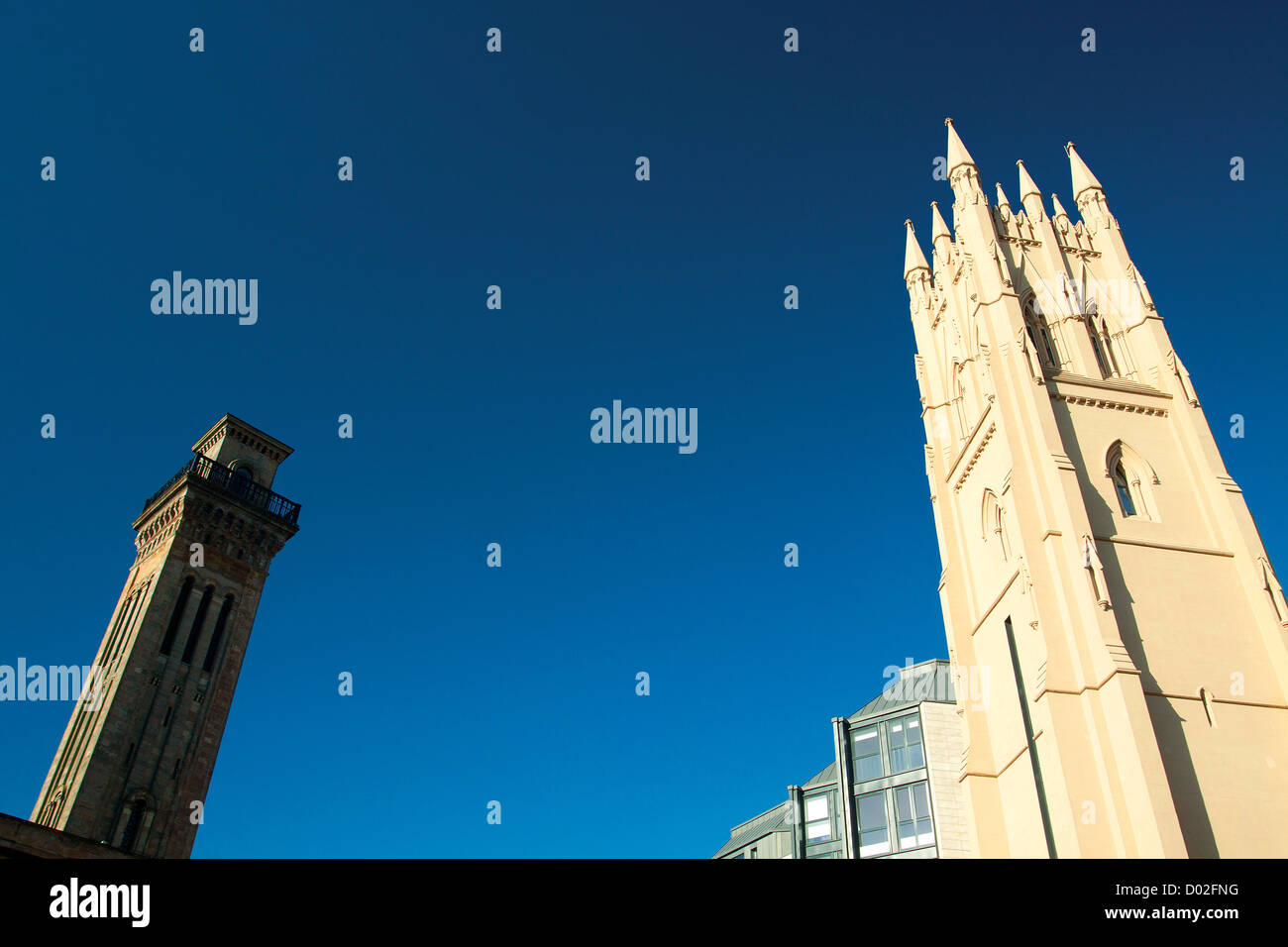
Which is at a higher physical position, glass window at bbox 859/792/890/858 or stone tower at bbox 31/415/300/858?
stone tower at bbox 31/415/300/858

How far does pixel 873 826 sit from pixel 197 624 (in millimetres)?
39718

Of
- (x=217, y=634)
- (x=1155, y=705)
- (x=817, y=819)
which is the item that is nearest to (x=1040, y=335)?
(x=1155, y=705)

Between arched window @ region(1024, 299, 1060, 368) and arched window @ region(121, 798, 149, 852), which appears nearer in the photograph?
arched window @ region(1024, 299, 1060, 368)

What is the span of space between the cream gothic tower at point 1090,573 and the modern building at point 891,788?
22.9 ft

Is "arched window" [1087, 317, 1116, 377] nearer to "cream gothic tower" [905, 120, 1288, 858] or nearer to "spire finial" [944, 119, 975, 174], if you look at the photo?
"cream gothic tower" [905, 120, 1288, 858]

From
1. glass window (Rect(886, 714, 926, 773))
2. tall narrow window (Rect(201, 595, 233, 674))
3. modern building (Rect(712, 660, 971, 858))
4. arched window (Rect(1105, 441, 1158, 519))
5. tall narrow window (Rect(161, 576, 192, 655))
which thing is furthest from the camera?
tall narrow window (Rect(201, 595, 233, 674))

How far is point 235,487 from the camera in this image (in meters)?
61.2

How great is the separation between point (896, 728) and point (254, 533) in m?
41.2

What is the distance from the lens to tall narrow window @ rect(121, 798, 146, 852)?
47.5m

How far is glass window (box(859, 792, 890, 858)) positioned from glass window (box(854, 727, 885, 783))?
0.95m

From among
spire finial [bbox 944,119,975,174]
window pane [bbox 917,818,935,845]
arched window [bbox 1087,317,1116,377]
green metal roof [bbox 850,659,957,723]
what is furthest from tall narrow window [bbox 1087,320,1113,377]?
window pane [bbox 917,818,935,845]

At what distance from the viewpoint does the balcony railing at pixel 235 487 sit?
59.9 metres

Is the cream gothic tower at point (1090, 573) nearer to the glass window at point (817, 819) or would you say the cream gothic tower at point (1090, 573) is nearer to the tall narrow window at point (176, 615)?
the glass window at point (817, 819)

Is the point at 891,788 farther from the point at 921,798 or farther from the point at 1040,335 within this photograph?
the point at 1040,335
